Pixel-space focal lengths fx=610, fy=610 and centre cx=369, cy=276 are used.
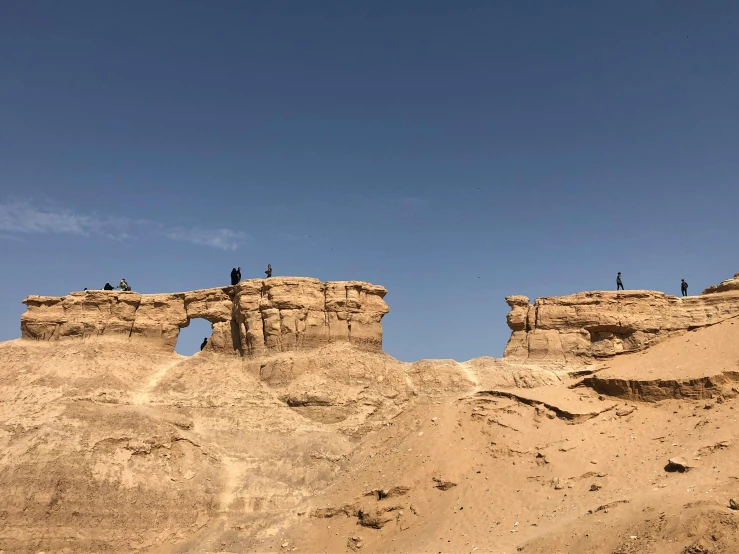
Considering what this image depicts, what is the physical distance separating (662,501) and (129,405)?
1804cm

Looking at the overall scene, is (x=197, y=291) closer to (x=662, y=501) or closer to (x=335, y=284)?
(x=335, y=284)

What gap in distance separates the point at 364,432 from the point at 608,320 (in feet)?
39.3

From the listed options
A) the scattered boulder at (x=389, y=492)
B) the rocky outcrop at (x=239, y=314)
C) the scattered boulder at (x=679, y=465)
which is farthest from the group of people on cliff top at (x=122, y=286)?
the scattered boulder at (x=679, y=465)

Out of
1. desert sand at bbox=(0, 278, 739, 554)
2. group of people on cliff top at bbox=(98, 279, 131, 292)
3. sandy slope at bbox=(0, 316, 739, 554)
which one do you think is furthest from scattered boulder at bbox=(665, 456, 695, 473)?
group of people on cliff top at bbox=(98, 279, 131, 292)

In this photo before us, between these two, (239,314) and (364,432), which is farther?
(239,314)

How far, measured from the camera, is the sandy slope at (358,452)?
56.9 ft

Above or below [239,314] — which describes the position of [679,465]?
below

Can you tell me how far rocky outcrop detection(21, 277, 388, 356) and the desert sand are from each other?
0.10 metres

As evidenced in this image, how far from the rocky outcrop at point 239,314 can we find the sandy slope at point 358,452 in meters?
0.88

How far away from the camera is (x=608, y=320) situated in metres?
27.0

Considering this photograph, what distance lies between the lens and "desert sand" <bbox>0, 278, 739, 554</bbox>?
17609mm

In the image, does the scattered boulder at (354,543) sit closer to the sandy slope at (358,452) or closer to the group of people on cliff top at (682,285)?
the sandy slope at (358,452)

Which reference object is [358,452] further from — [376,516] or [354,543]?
[354,543]

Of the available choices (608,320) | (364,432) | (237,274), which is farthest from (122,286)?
(608,320)
